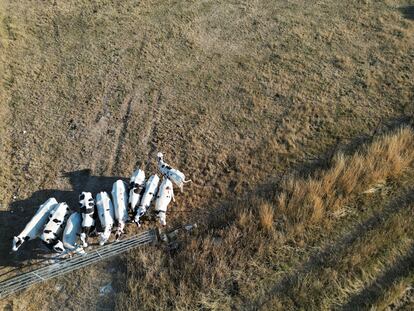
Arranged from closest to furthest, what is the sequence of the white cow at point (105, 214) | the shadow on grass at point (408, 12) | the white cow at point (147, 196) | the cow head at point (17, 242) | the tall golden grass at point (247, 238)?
the tall golden grass at point (247, 238)
the cow head at point (17, 242)
the white cow at point (105, 214)
the white cow at point (147, 196)
the shadow on grass at point (408, 12)

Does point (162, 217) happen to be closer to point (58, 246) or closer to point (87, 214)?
point (87, 214)

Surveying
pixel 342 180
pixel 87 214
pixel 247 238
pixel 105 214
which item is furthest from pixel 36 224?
pixel 342 180

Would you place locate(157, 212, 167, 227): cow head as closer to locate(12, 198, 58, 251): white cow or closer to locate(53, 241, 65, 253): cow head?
locate(53, 241, 65, 253): cow head

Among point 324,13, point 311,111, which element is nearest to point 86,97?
point 311,111

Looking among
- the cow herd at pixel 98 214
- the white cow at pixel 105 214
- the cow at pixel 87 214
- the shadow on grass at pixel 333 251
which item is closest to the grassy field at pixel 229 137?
the shadow on grass at pixel 333 251

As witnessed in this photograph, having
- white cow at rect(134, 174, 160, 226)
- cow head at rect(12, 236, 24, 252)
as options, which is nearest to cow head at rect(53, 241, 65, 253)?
cow head at rect(12, 236, 24, 252)

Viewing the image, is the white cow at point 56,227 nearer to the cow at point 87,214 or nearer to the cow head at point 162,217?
the cow at point 87,214
